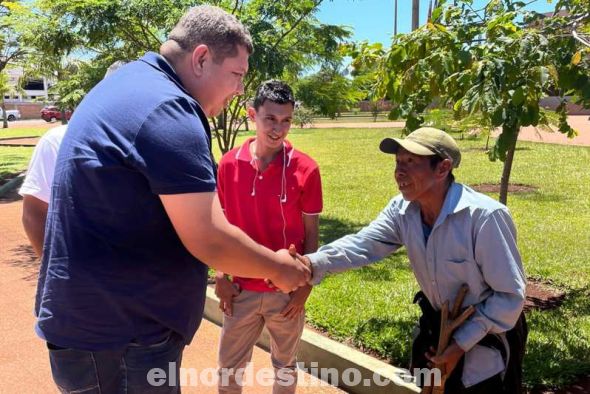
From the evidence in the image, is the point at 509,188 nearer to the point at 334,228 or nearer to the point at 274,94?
the point at 334,228

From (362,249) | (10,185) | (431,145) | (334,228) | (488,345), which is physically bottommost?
(10,185)

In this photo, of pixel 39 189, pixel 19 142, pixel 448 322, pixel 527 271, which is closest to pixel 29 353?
pixel 39 189

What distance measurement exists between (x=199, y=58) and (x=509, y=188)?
10288 mm

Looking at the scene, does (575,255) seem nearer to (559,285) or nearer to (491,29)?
(559,285)

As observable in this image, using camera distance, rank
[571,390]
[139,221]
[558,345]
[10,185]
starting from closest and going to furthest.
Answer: [139,221]
[571,390]
[558,345]
[10,185]

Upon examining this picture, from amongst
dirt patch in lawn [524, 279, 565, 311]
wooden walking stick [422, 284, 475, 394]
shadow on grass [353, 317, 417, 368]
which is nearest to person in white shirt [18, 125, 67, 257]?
wooden walking stick [422, 284, 475, 394]

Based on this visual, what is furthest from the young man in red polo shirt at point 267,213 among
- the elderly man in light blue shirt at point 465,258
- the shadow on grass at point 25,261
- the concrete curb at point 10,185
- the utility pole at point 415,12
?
the utility pole at point 415,12

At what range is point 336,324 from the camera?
171 inches

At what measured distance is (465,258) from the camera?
7.36ft

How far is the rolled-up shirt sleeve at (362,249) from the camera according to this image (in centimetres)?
264

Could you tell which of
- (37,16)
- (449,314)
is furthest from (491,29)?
(37,16)

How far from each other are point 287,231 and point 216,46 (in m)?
1.36

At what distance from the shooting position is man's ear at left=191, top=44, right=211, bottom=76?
1.76 meters

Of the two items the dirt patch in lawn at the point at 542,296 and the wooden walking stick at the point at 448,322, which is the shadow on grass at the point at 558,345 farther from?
the wooden walking stick at the point at 448,322
